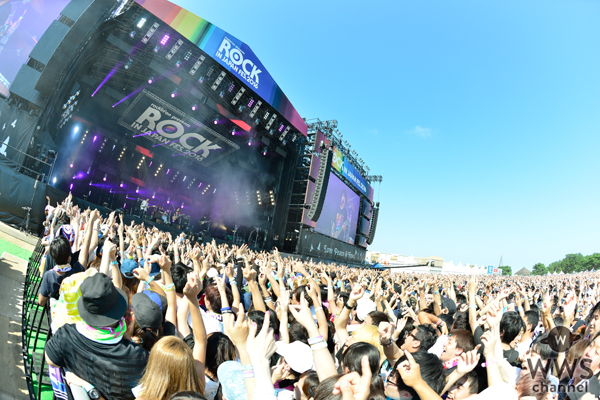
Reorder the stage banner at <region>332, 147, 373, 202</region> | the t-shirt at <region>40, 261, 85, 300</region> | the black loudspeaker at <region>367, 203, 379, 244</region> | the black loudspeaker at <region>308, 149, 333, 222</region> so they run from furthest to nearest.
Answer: the black loudspeaker at <region>367, 203, 379, 244</region>, the stage banner at <region>332, 147, 373, 202</region>, the black loudspeaker at <region>308, 149, 333, 222</region>, the t-shirt at <region>40, 261, 85, 300</region>

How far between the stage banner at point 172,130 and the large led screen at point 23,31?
185 inches

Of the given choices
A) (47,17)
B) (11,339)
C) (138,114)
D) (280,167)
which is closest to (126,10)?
(47,17)

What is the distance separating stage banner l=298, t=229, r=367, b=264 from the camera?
78.6 feet

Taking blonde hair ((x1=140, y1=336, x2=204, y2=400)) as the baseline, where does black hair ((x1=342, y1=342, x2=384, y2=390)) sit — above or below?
above

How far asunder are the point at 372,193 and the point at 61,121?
3017 centimetres

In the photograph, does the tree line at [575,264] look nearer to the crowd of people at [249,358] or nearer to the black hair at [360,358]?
the crowd of people at [249,358]

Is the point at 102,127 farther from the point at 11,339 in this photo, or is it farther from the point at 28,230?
the point at 11,339

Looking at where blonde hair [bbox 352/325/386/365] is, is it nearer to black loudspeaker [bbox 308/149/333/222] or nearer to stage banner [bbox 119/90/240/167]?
stage banner [bbox 119/90/240/167]

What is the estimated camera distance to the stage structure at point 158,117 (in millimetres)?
10664

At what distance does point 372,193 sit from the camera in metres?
37.2

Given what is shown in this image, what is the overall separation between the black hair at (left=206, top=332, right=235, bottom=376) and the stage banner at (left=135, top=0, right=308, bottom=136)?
12.8 meters

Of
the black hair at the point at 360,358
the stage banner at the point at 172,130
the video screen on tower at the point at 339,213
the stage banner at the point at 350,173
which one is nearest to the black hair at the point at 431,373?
the black hair at the point at 360,358

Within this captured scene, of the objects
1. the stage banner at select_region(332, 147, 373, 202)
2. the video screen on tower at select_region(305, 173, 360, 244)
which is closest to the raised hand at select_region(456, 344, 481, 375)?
the video screen on tower at select_region(305, 173, 360, 244)

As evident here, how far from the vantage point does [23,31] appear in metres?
10.2
